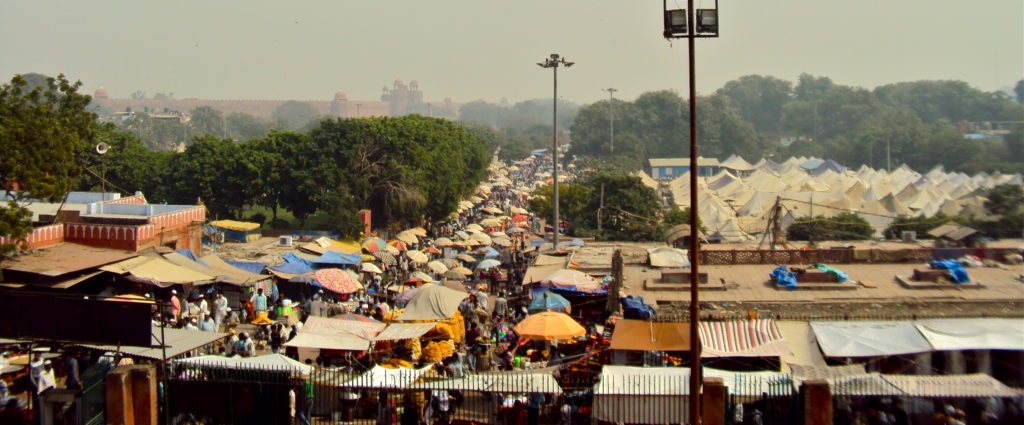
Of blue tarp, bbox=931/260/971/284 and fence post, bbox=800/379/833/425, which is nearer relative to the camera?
fence post, bbox=800/379/833/425

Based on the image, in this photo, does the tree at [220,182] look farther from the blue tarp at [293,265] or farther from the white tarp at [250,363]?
the white tarp at [250,363]

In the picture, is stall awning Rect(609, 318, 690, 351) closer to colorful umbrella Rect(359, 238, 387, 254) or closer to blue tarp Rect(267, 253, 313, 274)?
blue tarp Rect(267, 253, 313, 274)

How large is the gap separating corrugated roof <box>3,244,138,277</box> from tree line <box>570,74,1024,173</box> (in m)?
62.6

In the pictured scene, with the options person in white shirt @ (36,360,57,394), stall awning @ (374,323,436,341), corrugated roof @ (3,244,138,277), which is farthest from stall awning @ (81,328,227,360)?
corrugated roof @ (3,244,138,277)

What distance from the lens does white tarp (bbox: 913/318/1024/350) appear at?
38.8 ft

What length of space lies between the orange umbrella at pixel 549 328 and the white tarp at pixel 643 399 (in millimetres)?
3663

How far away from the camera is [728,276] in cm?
1791

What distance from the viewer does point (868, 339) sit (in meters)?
12.2

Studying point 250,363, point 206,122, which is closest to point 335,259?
point 250,363

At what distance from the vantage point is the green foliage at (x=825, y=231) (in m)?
30.1

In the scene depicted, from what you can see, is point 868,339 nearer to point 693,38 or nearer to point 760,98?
point 693,38

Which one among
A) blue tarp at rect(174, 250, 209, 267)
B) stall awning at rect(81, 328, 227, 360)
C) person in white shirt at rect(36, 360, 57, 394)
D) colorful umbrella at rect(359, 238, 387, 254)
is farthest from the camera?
colorful umbrella at rect(359, 238, 387, 254)

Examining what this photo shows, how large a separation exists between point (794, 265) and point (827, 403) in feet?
29.7

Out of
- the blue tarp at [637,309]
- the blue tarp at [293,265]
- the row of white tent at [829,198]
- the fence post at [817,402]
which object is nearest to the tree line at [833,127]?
the row of white tent at [829,198]
